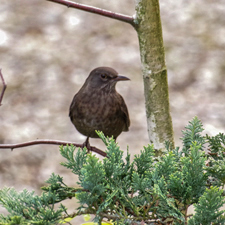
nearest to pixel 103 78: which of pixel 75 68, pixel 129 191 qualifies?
pixel 129 191

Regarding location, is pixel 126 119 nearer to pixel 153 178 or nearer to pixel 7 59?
pixel 153 178

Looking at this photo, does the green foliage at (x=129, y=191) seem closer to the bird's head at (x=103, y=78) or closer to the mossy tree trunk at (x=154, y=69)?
the mossy tree trunk at (x=154, y=69)

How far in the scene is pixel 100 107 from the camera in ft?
11.1

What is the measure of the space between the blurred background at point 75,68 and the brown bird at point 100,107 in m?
2.23

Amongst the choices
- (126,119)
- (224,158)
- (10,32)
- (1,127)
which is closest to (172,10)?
(10,32)

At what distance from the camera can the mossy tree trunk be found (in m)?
2.41

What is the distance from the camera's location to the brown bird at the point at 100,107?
338 centimetres

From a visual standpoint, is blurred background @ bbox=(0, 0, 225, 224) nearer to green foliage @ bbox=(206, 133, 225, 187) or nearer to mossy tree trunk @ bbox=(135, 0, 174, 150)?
mossy tree trunk @ bbox=(135, 0, 174, 150)

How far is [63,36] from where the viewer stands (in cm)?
802

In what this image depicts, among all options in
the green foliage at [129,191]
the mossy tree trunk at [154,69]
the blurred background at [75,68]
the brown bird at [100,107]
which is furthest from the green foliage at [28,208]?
the blurred background at [75,68]

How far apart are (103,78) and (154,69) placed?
106 cm

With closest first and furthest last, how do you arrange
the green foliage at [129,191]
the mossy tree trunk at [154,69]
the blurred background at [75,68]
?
1. the green foliage at [129,191]
2. the mossy tree trunk at [154,69]
3. the blurred background at [75,68]

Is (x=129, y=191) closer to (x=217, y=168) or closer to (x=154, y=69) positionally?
(x=217, y=168)

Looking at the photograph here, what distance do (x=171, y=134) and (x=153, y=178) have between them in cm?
97
